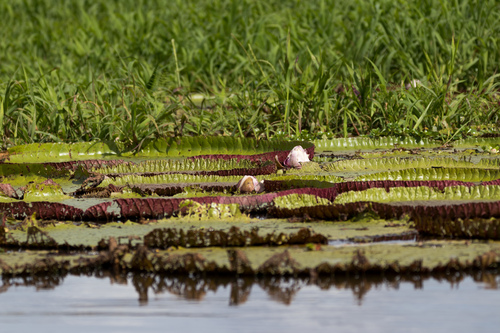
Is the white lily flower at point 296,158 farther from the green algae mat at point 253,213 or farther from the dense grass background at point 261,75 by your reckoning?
the dense grass background at point 261,75

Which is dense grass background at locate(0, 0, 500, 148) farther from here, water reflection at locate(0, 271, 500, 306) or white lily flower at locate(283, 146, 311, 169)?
water reflection at locate(0, 271, 500, 306)

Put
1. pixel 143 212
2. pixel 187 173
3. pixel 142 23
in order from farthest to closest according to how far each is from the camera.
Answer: pixel 142 23
pixel 187 173
pixel 143 212

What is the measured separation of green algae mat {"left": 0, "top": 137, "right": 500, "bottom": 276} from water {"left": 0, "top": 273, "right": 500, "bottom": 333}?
77 mm

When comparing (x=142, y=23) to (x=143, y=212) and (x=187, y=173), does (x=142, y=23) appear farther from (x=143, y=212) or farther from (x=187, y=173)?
(x=143, y=212)

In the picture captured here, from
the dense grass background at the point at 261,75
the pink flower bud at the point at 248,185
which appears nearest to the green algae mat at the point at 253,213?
the pink flower bud at the point at 248,185

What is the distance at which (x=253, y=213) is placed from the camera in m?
3.67

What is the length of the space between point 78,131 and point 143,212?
9.07 ft

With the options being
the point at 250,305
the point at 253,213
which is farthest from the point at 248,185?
the point at 250,305

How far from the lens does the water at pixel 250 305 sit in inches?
86.5

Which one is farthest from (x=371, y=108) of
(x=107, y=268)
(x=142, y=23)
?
(x=142, y=23)

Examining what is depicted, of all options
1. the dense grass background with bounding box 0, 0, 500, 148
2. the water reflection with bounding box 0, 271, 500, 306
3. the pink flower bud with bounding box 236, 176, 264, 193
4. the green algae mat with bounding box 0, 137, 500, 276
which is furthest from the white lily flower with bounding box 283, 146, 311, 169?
the water reflection with bounding box 0, 271, 500, 306

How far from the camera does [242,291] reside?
2.53 m

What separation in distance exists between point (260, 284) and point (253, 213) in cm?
110

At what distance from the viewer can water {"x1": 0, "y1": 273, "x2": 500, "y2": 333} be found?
220 centimetres
